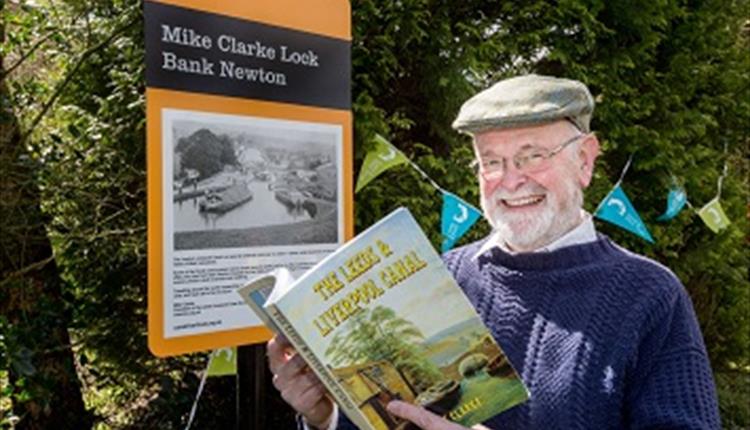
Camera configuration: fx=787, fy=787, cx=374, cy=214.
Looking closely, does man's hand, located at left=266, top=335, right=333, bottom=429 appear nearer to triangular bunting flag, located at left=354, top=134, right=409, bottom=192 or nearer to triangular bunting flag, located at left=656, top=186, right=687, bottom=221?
triangular bunting flag, located at left=354, top=134, right=409, bottom=192

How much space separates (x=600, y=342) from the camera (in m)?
1.60

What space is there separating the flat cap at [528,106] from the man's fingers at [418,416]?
25.1 inches

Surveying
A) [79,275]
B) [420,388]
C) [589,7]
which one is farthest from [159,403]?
[589,7]

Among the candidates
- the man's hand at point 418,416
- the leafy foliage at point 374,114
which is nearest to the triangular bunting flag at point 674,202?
the leafy foliage at point 374,114

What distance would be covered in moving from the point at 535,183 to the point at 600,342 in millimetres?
374

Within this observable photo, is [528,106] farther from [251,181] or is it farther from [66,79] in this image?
[66,79]

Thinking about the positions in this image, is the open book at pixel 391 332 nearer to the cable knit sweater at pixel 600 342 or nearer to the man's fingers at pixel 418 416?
the man's fingers at pixel 418 416

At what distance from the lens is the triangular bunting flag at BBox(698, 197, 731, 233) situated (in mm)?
5359

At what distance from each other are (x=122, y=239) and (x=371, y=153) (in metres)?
1.23

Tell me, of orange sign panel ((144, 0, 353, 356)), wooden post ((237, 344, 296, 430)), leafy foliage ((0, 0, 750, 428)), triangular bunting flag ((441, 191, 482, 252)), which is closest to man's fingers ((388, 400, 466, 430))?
orange sign panel ((144, 0, 353, 356))

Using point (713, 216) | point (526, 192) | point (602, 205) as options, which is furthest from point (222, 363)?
point (713, 216)

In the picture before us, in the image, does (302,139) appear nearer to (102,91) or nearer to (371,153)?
(371,153)

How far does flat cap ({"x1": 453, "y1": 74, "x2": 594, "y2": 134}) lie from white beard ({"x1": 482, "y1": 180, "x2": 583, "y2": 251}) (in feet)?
0.50

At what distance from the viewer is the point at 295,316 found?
1350mm
